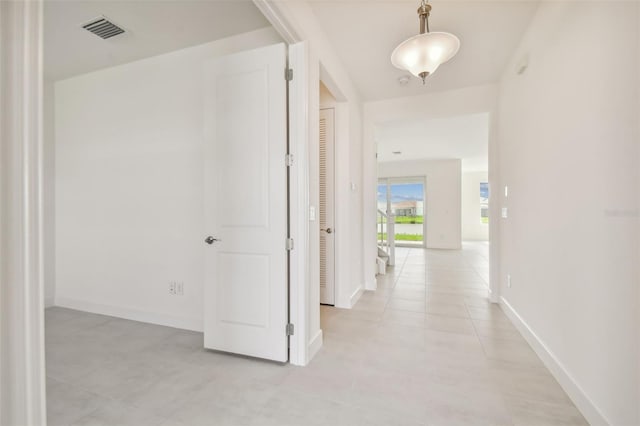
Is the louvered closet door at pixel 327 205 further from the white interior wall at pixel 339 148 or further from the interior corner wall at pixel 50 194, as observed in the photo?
the interior corner wall at pixel 50 194

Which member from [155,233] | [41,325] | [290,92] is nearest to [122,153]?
[155,233]

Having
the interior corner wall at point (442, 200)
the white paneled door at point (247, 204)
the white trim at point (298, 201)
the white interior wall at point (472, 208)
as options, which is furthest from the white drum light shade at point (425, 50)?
the white interior wall at point (472, 208)

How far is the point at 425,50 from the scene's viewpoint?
1779 mm

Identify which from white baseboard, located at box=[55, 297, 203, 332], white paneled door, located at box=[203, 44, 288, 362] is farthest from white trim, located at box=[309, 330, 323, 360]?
white baseboard, located at box=[55, 297, 203, 332]

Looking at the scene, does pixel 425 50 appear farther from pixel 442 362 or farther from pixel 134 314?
pixel 134 314

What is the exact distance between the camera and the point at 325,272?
3.36 metres

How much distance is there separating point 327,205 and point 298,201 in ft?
4.52

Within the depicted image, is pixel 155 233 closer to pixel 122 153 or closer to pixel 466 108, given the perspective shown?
pixel 122 153

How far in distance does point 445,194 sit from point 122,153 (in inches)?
320

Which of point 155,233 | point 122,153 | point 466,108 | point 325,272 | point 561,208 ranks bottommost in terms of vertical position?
point 325,272

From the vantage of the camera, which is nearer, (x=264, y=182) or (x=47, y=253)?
(x=264, y=182)

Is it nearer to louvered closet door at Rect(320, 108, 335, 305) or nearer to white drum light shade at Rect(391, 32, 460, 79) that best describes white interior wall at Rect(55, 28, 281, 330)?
louvered closet door at Rect(320, 108, 335, 305)

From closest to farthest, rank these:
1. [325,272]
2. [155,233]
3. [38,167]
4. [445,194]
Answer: [38,167]
[155,233]
[325,272]
[445,194]

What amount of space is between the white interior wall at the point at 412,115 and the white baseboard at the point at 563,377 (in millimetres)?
1113
